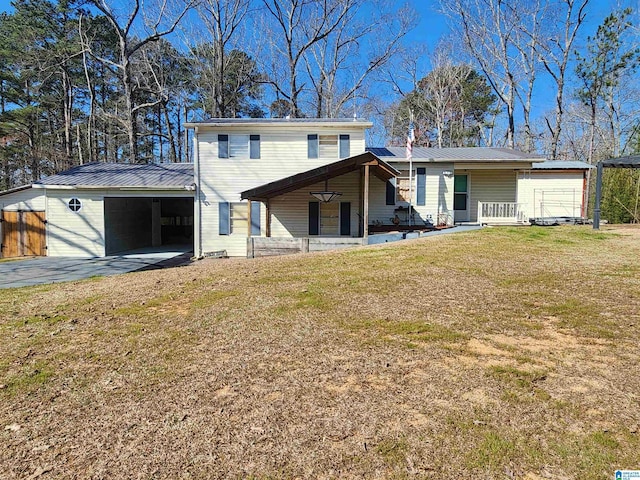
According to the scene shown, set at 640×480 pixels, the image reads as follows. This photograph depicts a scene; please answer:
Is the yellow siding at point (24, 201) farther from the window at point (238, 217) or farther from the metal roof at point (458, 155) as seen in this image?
the metal roof at point (458, 155)

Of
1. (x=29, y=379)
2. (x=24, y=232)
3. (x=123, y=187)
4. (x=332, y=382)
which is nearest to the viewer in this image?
(x=332, y=382)

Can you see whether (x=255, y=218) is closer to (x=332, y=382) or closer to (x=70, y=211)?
(x=70, y=211)

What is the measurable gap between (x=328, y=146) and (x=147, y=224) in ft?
36.4

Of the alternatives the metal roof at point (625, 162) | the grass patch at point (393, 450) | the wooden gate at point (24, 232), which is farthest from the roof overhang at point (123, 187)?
the metal roof at point (625, 162)

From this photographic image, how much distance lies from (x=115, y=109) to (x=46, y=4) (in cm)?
717

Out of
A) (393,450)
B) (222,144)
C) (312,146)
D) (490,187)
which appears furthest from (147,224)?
(393,450)

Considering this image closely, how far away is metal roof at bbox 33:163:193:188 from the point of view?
14.6 metres

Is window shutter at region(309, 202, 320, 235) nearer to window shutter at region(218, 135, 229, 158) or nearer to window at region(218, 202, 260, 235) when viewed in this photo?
window at region(218, 202, 260, 235)

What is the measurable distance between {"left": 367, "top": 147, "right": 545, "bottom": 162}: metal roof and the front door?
1.01m

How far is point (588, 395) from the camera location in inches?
101

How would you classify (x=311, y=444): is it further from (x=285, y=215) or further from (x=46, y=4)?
(x=46, y=4)

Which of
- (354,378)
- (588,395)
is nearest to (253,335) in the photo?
(354,378)

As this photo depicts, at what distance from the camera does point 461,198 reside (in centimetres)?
1580

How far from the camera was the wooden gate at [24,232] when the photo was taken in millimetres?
14898
